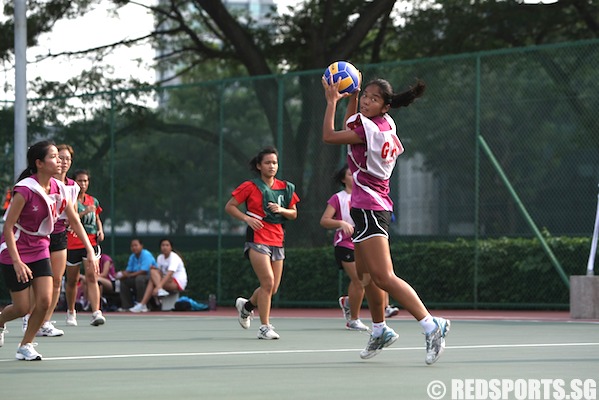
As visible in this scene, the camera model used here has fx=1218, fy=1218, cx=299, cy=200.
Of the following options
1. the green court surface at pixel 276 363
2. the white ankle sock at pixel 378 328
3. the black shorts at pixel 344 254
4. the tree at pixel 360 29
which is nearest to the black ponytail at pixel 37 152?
the green court surface at pixel 276 363

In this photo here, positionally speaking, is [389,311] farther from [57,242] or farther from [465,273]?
[57,242]

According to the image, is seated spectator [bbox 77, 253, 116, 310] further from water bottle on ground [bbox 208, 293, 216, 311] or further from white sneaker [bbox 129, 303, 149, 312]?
water bottle on ground [bbox 208, 293, 216, 311]

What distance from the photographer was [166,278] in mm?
18969

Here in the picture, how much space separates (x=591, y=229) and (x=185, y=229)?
7373 mm

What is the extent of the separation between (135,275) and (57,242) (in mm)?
8111

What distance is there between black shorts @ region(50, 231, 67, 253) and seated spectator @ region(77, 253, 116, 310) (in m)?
7.57

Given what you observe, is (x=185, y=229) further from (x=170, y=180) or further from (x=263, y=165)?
(x=263, y=165)

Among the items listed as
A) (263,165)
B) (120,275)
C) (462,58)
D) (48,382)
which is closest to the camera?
(48,382)

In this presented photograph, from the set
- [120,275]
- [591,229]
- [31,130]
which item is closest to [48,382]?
[591,229]

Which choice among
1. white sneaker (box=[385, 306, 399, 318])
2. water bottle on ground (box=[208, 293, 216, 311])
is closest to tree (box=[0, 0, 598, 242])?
water bottle on ground (box=[208, 293, 216, 311])

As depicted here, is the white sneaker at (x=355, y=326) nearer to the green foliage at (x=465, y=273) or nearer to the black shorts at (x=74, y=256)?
the black shorts at (x=74, y=256)

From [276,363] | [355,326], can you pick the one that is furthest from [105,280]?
[276,363]

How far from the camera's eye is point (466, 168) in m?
17.5

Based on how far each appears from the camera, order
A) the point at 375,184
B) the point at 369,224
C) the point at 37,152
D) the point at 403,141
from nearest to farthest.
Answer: the point at 369,224, the point at 375,184, the point at 37,152, the point at 403,141
